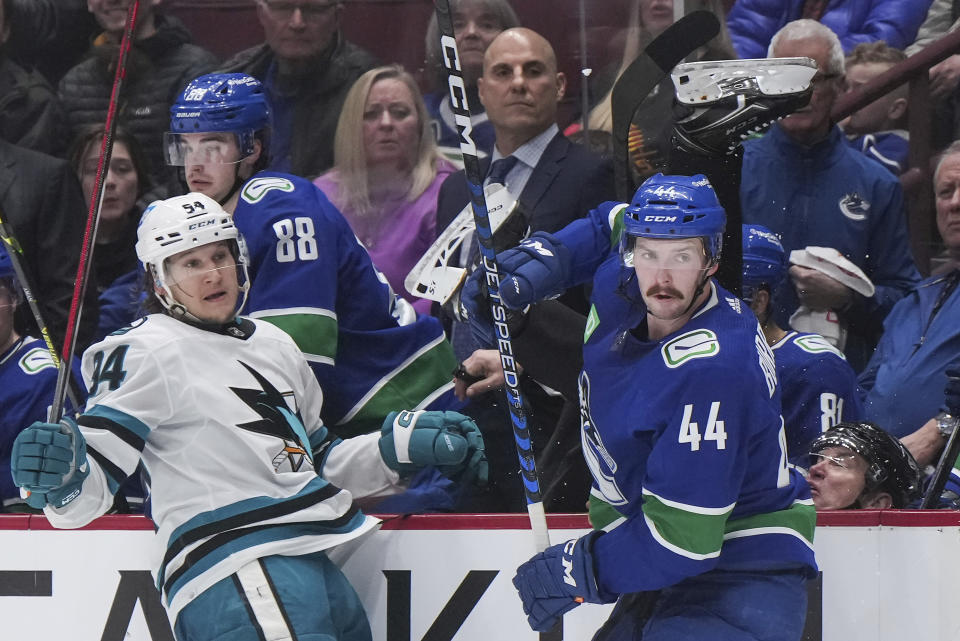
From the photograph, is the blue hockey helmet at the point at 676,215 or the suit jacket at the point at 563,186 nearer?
the blue hockey helmet at the point at 676,215

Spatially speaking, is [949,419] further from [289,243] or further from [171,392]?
[171,392]

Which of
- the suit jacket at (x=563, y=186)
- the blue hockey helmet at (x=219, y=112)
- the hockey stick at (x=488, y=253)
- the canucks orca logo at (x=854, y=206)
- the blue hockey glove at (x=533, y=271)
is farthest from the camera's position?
the canucks orca logo at (x=854, y=206)

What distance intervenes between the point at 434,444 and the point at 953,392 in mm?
1199

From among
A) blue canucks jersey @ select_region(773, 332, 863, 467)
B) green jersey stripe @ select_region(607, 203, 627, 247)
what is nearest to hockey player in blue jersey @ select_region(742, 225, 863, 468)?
blue canucks jersey @ select_region(773, 332, 863, 467)

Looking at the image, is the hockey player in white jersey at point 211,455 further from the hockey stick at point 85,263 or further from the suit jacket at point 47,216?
the suit jacket at point 47,216

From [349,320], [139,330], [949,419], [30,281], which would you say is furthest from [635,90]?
[30,281]

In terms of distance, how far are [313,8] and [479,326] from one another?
1.72 metres

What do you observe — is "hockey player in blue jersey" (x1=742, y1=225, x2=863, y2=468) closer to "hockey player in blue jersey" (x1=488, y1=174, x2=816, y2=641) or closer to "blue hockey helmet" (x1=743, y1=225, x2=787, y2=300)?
"blue hockey helmet" (x1=743, y1=225, x2=787, y2=300)

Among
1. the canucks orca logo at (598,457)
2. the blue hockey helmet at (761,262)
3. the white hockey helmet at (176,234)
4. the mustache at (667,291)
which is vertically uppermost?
the white hockey helmet at (176,234)

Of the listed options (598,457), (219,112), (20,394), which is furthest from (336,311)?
(598,457)

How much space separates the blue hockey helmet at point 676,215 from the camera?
255 centimetres

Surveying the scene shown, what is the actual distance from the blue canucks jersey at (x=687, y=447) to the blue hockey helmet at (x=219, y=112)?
43.1 inches

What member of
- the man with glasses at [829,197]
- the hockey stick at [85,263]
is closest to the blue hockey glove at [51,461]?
the hockey stick at [85,263]

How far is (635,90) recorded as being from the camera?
345 cm
